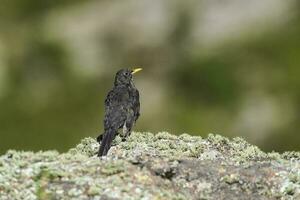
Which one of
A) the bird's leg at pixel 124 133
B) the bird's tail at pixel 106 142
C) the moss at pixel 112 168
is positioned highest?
the bird's leg at pixel 124 133

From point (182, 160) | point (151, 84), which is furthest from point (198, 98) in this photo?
point (182, 160)

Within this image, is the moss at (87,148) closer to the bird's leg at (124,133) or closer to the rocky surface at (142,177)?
the bird's leg at (124,133)

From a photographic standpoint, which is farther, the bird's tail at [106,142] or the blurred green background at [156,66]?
the blurred green background at [156,66]

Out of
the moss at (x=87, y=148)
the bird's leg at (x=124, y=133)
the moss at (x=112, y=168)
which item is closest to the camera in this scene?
the moss at (x=112, y=168)

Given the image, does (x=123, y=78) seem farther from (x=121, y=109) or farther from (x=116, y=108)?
(x=121, y=109)

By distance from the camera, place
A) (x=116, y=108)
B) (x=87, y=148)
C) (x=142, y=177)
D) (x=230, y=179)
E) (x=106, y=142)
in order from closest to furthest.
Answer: (x=142, y=177) < (x=230, y=179) < (x=106, y=142) < (x=87, y=148) < (x=116, y=108)

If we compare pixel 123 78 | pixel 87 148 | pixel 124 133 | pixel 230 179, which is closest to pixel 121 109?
pixel 124 133

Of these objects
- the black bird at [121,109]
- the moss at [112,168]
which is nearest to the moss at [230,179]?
the moss at [112,168]

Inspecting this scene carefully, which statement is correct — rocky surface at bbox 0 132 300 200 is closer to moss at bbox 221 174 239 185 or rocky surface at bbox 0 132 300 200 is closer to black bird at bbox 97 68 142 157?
moss at bbox 221 174 239 185
